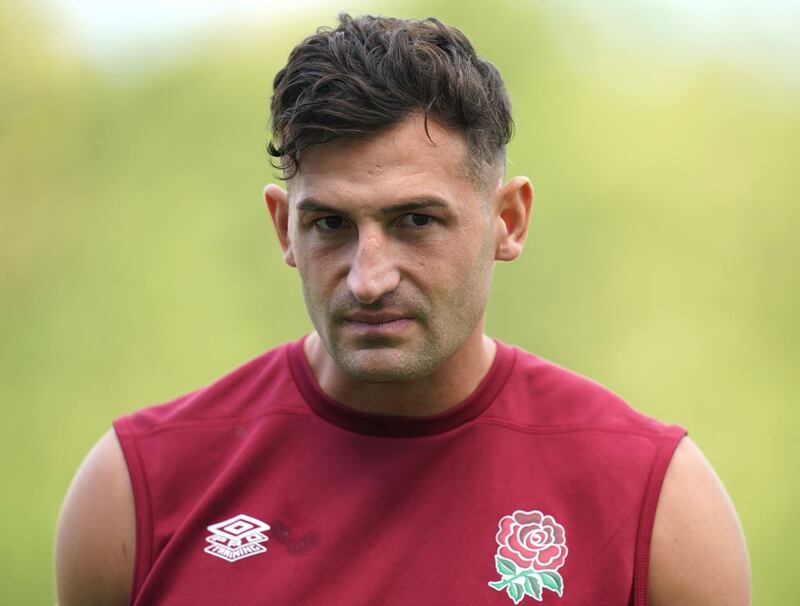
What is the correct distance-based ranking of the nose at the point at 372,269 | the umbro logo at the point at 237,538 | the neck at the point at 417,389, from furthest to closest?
1. the neck at the point at 417,389
2. the umbro logo at the point at 237,538
3. the nose at the point at 372,269

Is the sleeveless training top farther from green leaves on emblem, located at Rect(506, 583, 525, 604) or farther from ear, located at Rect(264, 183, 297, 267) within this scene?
ear, located at Rect(264, 183, 297, 267)

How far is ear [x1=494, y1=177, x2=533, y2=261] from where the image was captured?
231 centimetres

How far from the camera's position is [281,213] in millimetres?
2383

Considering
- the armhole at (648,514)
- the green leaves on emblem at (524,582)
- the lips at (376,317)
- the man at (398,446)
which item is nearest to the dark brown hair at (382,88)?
the man at (398,446)

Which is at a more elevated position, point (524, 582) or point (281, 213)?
point (281, 213)

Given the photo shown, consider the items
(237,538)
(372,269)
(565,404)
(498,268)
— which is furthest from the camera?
(498,268)

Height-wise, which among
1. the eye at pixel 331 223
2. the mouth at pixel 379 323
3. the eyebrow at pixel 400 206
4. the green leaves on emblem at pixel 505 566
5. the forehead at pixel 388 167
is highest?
the forehead at pixel 388 167

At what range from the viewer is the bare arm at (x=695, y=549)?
211 centimetres

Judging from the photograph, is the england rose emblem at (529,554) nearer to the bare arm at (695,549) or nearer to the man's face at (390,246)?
the bare arm at (695,549)

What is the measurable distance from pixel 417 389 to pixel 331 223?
15.2 inches

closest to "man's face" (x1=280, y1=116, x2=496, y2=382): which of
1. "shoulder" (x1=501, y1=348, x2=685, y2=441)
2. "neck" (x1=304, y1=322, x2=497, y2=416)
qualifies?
"neck" (x1=304, y1=322, x2=497, y2=416)

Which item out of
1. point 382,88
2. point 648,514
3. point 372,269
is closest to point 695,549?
point 648,514

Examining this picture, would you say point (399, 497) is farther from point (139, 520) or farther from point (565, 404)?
point (139, 520)

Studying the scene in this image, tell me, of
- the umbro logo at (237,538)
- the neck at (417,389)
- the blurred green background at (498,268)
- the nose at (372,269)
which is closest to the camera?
the nose at (372,269)
